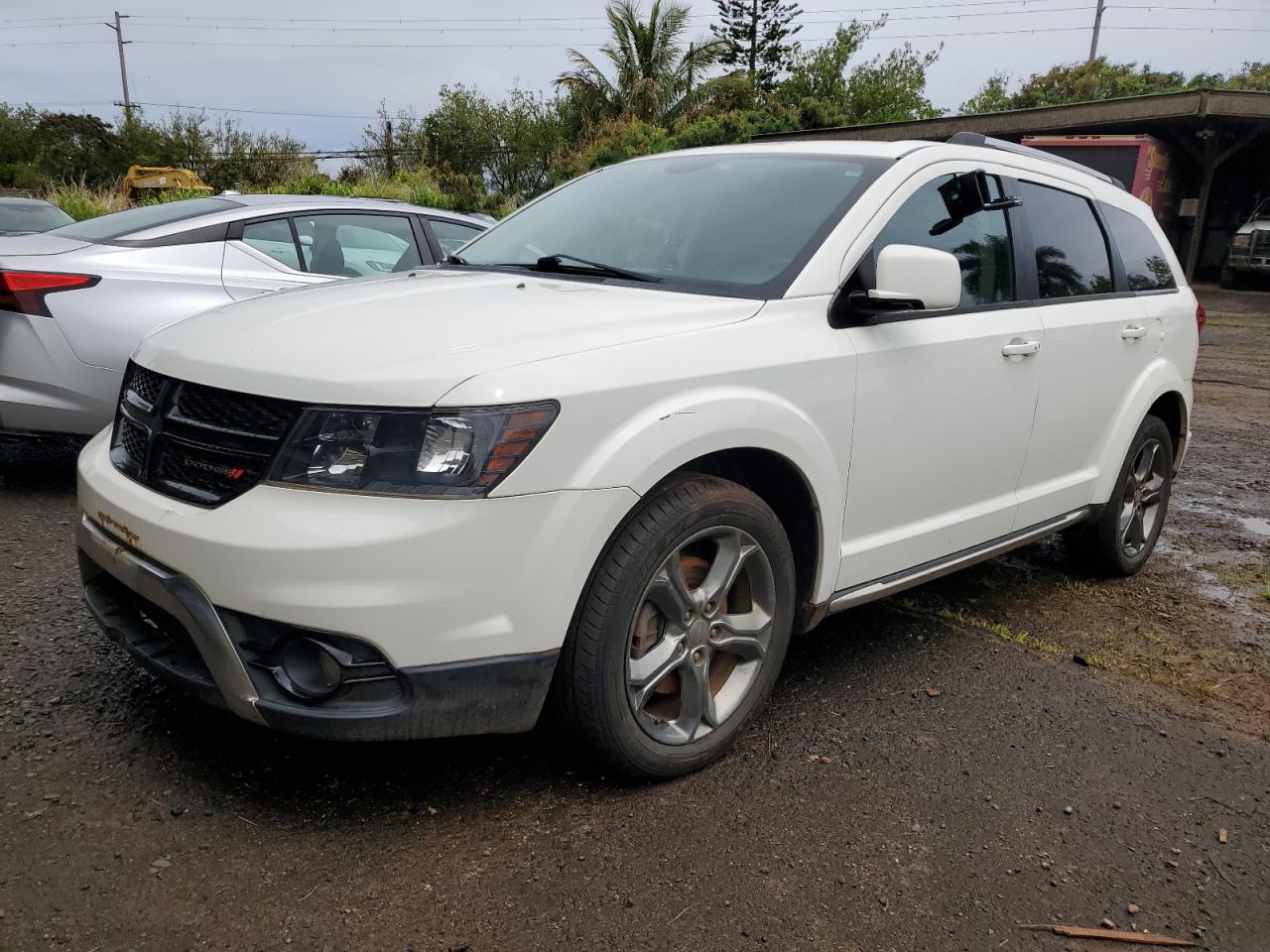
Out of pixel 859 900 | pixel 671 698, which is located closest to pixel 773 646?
pixel 671 698

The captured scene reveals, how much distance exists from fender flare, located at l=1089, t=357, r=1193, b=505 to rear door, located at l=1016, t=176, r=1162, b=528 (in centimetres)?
4

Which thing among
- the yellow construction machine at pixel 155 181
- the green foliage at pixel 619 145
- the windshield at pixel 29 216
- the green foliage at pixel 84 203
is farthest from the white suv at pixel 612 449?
the green foliage at pixel 619 145

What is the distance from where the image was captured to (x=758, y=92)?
41.1 meters

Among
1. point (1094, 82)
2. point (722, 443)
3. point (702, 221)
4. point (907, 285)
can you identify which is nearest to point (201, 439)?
point (722, 443)

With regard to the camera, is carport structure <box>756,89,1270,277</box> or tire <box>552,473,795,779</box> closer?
tire <box>552,473,795,779</box>

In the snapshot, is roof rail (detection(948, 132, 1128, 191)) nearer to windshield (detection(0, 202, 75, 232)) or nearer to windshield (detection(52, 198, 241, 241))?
windshield (detection(52, 198, 241, 241))

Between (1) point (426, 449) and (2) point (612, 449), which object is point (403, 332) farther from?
(2) point (612, 449)

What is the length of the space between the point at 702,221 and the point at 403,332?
48.6 inches

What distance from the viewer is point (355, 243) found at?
18.7 ft

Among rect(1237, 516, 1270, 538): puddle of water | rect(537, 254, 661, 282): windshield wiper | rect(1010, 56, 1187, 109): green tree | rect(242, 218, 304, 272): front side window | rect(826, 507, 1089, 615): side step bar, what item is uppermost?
rect(1010, 56, 1187, 109): green tree

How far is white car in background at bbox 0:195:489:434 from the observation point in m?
4.53

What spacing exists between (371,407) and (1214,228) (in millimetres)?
29425

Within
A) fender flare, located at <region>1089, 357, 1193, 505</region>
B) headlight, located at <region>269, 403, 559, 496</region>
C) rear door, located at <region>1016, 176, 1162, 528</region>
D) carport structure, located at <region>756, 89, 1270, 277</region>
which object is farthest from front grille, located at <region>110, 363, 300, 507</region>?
carport structure, located at <region>756, 89, 1270, 277</region>

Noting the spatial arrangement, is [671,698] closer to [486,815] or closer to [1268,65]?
[486,815]
